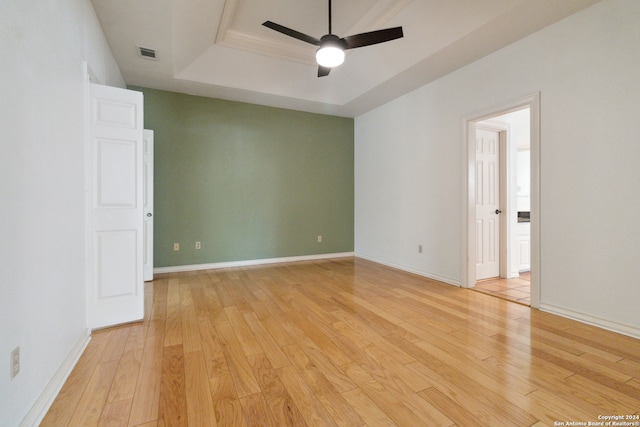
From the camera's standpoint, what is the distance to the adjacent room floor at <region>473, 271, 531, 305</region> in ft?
10.9

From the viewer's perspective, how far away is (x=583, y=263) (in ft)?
8.49

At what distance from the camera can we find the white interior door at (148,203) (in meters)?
3.98

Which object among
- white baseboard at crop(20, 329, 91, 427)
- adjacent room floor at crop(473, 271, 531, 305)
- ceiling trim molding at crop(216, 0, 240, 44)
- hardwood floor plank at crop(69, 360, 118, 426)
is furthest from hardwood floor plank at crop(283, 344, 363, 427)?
ceiling trim molding at crop(216, 0, 240, 44)

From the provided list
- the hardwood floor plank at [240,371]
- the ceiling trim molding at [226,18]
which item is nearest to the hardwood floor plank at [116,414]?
the hardwood floor plank at [240,371]

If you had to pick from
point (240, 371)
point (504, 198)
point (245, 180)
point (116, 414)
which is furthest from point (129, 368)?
point (504, 198)

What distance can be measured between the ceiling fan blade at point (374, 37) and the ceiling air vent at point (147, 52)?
7.73 ft

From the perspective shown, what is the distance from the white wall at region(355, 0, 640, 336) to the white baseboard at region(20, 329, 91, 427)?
391cm

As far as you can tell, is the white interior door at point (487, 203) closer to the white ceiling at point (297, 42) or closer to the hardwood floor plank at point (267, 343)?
the white ceiling at point (297, 42)

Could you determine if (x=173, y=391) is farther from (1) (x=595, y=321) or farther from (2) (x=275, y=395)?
(1) (x=595, y=321)

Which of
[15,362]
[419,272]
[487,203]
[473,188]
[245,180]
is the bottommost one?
[419,272]

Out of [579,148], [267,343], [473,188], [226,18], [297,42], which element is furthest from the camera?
[297,42]

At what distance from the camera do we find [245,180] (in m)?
5.04

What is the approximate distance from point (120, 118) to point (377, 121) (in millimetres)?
4047

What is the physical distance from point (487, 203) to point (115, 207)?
458 centimetres
